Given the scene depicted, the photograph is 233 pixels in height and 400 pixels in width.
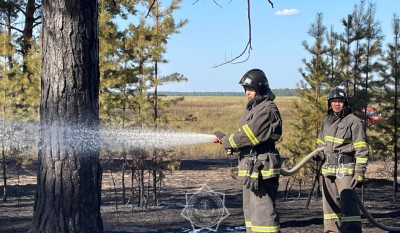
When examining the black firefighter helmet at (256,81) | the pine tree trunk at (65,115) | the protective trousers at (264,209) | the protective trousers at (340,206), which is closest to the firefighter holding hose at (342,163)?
the protective trousers at (340,206)

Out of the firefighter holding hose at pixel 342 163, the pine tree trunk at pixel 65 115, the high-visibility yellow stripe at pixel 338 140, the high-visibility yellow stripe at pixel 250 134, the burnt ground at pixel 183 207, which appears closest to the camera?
the pine tree trunk at pixel 65 115

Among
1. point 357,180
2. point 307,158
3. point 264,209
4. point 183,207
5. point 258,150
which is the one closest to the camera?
point 264,209

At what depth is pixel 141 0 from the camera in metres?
10.8

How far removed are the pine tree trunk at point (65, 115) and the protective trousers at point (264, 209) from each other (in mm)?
1977

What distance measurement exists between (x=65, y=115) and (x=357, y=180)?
400 centimetres

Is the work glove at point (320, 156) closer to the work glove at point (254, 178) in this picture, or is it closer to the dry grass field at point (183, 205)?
the dry grass field at point (183, 205)

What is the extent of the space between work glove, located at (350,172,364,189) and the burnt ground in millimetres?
1594

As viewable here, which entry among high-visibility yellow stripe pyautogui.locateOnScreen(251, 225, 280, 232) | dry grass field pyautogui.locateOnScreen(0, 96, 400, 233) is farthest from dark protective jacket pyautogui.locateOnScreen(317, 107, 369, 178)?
high-visibility yellow stripe pyautogui.locateOnScreen(251, 225, 280, 232)

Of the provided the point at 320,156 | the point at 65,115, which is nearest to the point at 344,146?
the point at 320,156

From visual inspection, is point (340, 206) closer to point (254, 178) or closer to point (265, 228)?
point (265, 228)

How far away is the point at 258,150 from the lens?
5.17 metres

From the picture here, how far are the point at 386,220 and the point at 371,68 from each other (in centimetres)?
491

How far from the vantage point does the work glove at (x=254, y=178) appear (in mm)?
5000

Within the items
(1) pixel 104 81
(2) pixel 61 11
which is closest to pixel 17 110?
(1) pixel 104 81
